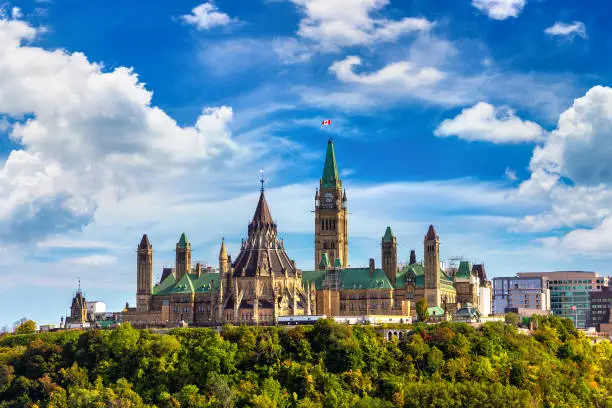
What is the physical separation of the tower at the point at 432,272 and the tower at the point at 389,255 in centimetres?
698

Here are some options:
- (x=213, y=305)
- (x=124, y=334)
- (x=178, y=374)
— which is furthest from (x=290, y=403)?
(x=213, y=305)

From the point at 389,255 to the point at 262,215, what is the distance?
2520cm

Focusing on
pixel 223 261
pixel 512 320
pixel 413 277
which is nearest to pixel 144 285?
pixel 223 261

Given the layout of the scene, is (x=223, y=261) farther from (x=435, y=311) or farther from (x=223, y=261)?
(x=435, y=311)

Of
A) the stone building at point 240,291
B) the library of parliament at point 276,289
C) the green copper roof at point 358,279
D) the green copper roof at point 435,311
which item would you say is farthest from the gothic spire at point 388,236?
the stone building at point 240,291

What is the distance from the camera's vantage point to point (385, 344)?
157 metres

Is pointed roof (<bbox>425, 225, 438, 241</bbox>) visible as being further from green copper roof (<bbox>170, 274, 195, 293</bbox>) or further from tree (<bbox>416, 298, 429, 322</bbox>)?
green copper roof (<bbox>170, 274, 195, 293</bbox>)

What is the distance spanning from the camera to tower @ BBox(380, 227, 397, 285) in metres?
195

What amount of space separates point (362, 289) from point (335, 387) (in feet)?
Result: 158

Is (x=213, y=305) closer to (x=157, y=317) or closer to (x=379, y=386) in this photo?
(x=157, y=317)

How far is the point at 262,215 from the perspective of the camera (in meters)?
190

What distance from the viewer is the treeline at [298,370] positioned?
14338 centimetres

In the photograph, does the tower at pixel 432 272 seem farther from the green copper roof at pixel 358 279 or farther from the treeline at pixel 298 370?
the treeline at pixel 298 370

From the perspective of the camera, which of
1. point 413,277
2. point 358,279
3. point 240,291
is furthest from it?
point 358,279
